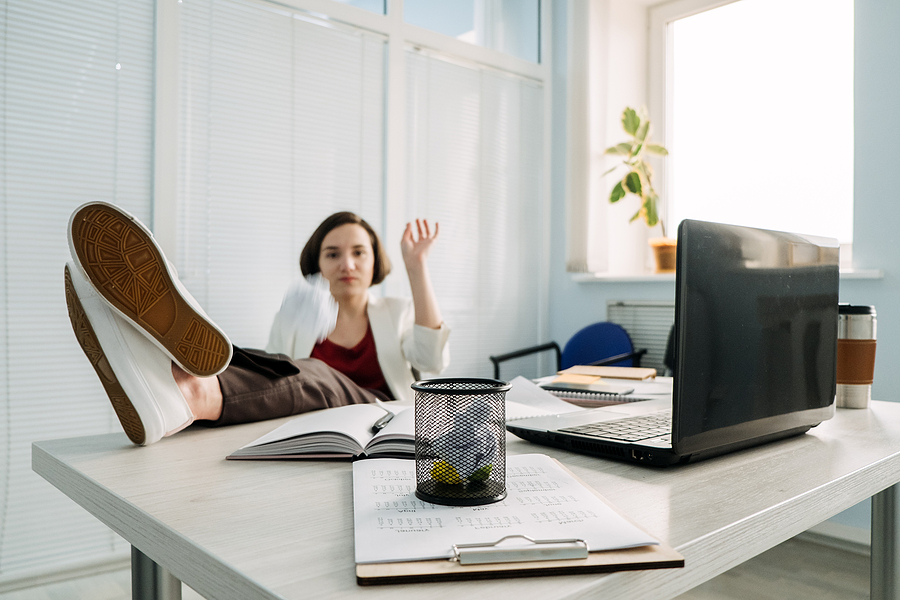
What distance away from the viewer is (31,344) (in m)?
2.05

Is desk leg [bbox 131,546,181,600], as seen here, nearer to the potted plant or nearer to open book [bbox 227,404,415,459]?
open book [bbox 227,404,415,459]

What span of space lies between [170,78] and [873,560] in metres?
2.47

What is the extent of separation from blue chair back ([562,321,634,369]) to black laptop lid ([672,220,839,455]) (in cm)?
195

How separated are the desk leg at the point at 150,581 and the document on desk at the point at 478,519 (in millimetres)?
317

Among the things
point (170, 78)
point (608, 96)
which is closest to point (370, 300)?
point (170, 78)

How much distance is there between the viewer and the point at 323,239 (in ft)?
7.66

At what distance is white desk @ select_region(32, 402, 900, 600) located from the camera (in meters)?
0.44

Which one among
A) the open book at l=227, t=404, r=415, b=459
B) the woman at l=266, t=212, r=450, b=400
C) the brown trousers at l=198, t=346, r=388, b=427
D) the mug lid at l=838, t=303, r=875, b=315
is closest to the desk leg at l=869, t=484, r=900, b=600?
the mug lid at l=838, t=303, r=875, b=315

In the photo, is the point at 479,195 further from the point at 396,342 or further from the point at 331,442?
the point at 331,442

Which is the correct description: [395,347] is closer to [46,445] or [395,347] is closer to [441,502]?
[46,445]

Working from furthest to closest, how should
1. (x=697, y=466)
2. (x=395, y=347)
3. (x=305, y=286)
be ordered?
(x=305, y=286) → (x=395, y=347) → (x=697, y=466)

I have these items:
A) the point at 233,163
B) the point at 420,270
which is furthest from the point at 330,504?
the point at 233,163

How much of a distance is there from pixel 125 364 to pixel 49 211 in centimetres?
161

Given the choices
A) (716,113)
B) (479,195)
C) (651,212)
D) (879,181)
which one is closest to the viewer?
(879,181)
